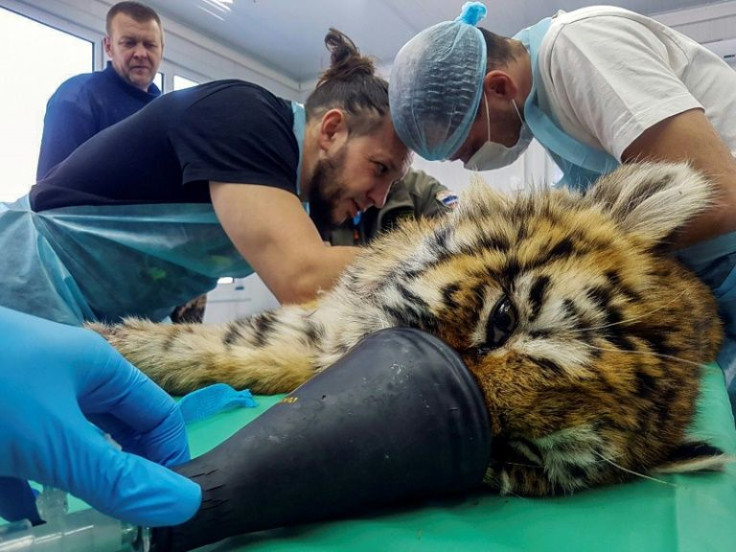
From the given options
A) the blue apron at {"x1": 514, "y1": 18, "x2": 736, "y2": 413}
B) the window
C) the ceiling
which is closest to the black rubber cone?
the blue apron at {"x1": 514, "y1": 18, "x2": 736, "y2": 413}

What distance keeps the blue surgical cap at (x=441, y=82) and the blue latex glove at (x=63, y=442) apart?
5.33ft

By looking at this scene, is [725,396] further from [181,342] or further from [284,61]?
[284,61]

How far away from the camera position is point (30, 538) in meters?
0.52

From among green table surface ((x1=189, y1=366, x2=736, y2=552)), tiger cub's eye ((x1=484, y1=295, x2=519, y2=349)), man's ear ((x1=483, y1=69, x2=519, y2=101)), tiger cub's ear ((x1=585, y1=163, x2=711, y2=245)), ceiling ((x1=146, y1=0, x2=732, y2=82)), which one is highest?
ceiling ((x1=146, y1=0, x2=732, y2=82))

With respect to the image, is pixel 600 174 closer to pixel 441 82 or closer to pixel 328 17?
pixel 441 82

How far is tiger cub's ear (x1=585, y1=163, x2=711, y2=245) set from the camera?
100 cm

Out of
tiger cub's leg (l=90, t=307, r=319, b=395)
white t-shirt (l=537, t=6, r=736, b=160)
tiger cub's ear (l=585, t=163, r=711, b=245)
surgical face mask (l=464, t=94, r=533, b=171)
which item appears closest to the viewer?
tiger cub's ear (l=585, t=163, r=711, b=245)

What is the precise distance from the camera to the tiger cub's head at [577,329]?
0.70 metres

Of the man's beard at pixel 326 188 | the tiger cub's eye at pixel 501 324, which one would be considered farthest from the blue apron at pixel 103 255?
the tiger cub's eye at pixel 501 324

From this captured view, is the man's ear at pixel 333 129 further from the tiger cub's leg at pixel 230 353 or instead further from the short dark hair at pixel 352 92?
the tiger cub's leg at pixel 230 353

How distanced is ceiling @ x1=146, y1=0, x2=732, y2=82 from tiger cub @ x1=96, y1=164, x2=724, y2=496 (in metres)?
4.31

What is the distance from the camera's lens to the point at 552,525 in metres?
0.65

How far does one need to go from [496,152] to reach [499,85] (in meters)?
0.32

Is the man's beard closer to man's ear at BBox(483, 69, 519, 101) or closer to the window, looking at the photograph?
man's ear at BBox(483, 69, 519, 101)
